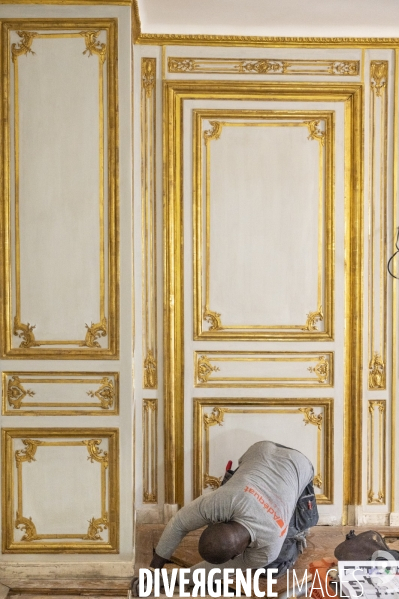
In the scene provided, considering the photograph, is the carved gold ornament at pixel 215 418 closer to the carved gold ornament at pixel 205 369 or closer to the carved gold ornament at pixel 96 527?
the carved gold ornament at pixel 205 369

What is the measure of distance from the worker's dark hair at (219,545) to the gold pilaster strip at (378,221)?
140 centimetres

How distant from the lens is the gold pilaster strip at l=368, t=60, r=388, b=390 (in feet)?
11.0

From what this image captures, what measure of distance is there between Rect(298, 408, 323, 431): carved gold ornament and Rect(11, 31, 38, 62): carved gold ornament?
2.42 meters

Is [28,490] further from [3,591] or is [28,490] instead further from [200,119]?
[200,119]

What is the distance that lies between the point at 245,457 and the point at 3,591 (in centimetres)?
133

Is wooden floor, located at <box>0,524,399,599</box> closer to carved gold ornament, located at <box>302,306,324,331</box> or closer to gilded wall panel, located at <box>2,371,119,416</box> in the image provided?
gilded wall panel, located at <box>2,371,119,416</box>

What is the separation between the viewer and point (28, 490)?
281cm

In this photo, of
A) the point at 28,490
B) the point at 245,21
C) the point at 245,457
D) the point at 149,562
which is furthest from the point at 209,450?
the point at 245,21

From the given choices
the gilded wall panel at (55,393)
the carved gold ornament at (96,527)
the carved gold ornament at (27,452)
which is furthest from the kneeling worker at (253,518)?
the carved gold ornament at (27,452)

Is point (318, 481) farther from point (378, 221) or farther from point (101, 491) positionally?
point (378, 221)

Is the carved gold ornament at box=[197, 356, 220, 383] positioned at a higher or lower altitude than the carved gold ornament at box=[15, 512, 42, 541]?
higher

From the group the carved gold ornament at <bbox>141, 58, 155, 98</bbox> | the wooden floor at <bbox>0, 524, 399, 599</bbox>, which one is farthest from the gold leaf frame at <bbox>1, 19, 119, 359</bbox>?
the wooden floor at <bbox>0, 524, 399, 599</bbox>

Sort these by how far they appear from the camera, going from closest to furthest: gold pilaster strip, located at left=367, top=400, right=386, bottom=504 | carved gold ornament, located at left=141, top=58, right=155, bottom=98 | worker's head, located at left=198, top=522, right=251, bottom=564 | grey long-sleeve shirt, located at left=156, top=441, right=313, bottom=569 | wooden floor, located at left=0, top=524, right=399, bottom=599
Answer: worker's head, located at left=198, top=522, right=251, bottom=564 < grey long-sleeve shirt, located at left=156, top=441, right=313, bottom=569 < wooden floor, located at left=0, top=524, right=399, bottom=599 < carved gold ornament, located at left=141, top=58, right=155, bottom=98 < gold pilaster strip, located at left=367, top=400, right=386, bottom=504

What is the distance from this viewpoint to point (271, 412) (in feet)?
11.2
